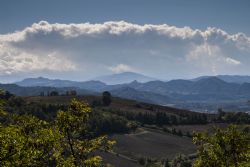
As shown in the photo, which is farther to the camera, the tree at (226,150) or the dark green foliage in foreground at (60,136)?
the tree at (226,150)

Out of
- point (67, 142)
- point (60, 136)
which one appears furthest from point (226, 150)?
point (60, 136)

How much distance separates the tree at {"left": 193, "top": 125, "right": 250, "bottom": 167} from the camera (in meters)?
39.3

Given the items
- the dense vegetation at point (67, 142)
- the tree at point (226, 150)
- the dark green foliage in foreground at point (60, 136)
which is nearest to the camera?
the dense vegetation at point (67, 142)

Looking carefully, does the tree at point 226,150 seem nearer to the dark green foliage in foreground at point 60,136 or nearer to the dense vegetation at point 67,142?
the dense vegetation at point 67,142

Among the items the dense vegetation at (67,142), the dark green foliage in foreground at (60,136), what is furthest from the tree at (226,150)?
the dark green foliage in foreground at (60,136)

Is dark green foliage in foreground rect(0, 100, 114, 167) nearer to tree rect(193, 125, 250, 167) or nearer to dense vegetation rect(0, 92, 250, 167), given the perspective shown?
dense vegetation rect(0, 92, 250, 167)

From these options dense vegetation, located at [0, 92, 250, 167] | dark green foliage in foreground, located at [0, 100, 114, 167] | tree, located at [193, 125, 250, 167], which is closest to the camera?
dense vegetation, located at [0, 92, 250, 167]

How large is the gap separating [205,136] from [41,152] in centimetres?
1769

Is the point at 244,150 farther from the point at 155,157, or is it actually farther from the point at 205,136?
the point at 155,157

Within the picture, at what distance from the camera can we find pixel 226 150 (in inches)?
1567

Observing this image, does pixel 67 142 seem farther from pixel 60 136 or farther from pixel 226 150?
pixel 226 150

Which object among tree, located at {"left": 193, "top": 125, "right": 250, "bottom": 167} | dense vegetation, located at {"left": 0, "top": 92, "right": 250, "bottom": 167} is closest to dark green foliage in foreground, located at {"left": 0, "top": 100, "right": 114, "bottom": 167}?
dense vegetation, located at {"left": 0, "top": 92, "right": 250, "bottom": 167}

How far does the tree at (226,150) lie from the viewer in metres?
39.3

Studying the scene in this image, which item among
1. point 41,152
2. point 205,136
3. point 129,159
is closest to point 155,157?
point 129,159
